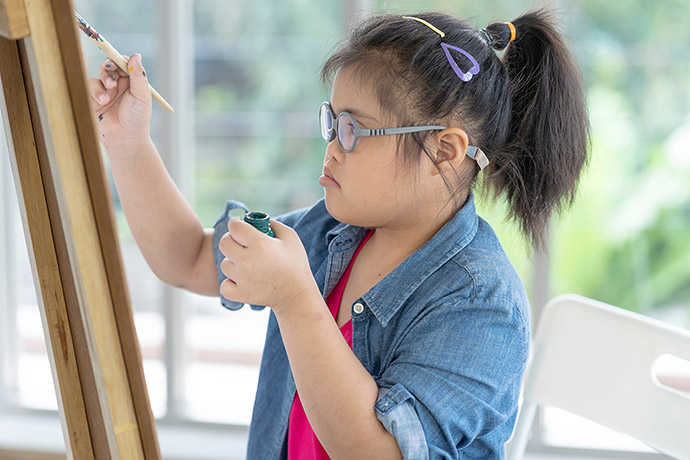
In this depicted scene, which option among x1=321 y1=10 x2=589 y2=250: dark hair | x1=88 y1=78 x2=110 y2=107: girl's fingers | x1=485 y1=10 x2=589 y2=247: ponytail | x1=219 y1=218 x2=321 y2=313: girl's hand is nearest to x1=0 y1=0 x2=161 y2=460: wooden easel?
x1=219 y1=218 x2=321 y2=313: girl's hand

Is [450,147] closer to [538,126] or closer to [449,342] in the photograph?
[538,126]

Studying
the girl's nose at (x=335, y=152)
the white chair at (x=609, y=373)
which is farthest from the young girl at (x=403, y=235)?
the white chair at (x=609, y=373)

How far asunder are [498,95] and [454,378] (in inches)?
15.0

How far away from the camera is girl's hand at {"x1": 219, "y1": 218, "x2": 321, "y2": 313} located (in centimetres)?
80

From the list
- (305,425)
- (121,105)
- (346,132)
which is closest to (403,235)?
(346,132)

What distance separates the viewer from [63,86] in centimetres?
60

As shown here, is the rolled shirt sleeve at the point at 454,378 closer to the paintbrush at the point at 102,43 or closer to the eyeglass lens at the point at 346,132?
the eyeglass lens at the point at 346,132

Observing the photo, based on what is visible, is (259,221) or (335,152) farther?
(335,152)

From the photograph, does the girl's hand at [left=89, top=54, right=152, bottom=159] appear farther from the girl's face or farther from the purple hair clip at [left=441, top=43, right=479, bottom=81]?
the purple hair clip at [left=441, top=43, right=479, bottom=81]

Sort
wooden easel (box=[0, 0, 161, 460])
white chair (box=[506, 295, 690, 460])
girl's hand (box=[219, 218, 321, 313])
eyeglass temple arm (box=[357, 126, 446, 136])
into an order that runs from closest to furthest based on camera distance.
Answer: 1. wooden easel (box=[0, 0, 161, 460])
2. girl's hand (box=[219, 218, 321, 313])
3. eyeglass temple arm (box=[357, 126, 446, 136])
4. white chair (box=[506, 295, 690, 460])

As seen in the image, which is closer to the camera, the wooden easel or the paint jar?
the wooden easel

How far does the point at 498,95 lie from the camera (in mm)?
959

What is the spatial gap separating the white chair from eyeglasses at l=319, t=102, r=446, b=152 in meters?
0.40

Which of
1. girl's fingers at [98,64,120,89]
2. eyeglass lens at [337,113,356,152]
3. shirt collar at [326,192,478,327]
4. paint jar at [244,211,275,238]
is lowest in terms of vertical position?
shirt collar at [326,192,478,327]
